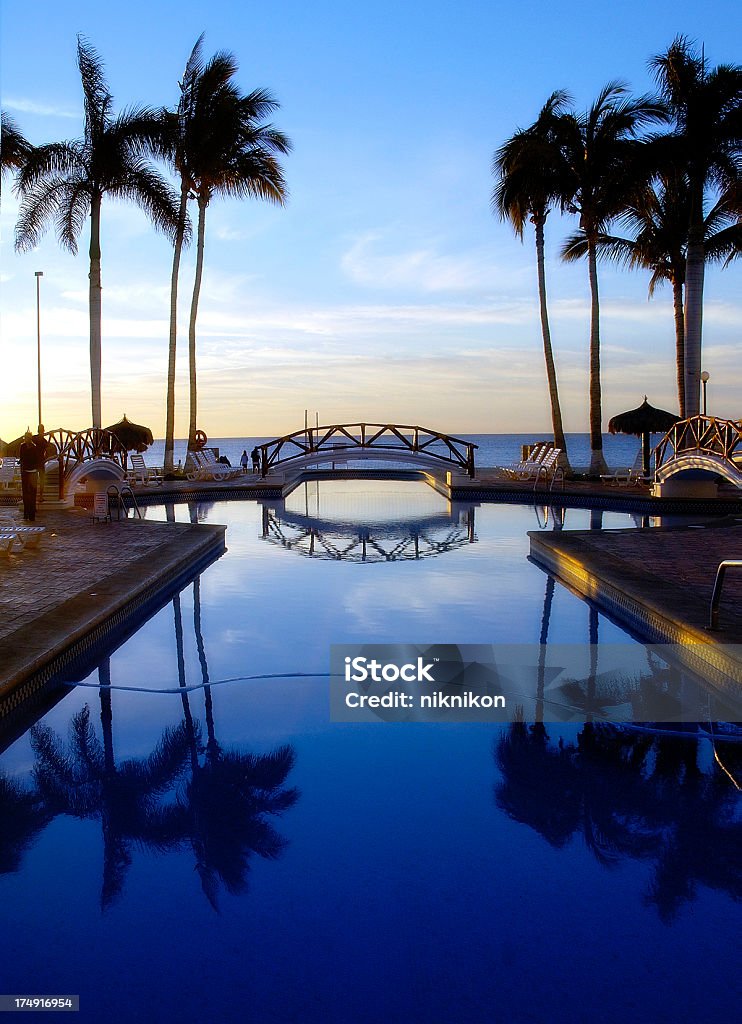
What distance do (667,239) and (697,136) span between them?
238 inches

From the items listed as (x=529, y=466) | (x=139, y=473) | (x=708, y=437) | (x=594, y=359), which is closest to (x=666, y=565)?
(x=708, y=437)

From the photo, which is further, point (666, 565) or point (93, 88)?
point (93, 88)

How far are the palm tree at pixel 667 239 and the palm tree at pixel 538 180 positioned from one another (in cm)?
190

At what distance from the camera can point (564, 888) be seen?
11.4 feet

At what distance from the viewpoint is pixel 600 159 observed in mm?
20656

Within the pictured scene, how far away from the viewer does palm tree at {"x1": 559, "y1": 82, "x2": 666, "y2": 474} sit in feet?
65.5

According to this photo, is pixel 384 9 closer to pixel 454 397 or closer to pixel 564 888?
pixel 564 888

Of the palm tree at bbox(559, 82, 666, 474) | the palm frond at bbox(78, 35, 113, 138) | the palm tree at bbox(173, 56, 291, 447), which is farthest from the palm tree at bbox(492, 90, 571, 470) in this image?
the palm frond at bbox(78, 35, 113, 138)

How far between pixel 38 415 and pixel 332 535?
913 inches

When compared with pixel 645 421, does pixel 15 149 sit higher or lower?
higher

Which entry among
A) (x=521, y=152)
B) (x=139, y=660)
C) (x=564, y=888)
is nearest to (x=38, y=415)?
(x=521, y=152)

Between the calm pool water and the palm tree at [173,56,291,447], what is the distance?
822 inches

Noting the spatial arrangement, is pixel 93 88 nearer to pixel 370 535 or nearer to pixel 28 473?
pixel 28 473

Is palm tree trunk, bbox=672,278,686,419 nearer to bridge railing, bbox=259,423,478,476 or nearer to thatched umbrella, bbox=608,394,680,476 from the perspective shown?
thatched umbrella, bbox=608,394,680,476
